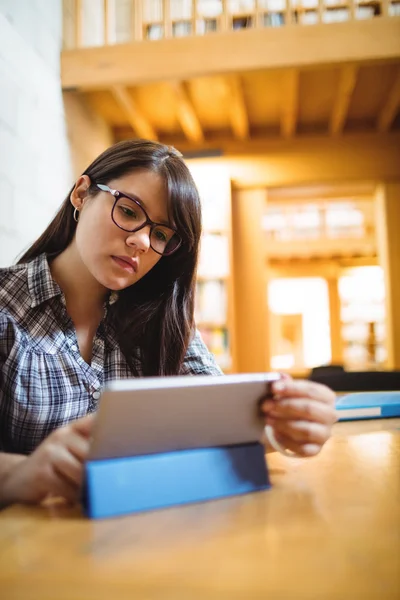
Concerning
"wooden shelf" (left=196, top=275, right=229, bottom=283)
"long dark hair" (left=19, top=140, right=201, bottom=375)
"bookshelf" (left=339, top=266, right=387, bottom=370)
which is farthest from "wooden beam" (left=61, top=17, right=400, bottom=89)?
"bookshelf" (left=339, top=266, right=387, bottom=370)

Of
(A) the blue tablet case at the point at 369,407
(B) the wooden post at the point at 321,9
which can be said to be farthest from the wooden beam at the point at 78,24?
(A) the blue tablet case at the point at 369,407

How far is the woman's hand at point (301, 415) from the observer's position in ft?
2.14

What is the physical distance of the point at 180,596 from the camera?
1.15 ft

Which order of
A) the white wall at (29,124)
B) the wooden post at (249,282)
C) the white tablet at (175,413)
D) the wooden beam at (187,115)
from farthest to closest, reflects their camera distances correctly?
the wooden post at (249,282) → the wooden beam at (187,115) → the white wall at (29,124) → the white tablet at (175,413)

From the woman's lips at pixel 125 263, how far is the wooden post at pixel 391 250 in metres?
3.40

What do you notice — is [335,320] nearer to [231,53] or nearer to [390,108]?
[390,108]

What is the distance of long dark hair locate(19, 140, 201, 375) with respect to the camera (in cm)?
105

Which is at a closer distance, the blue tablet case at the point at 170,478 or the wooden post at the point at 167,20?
the blue tablet case at the point at 170,478

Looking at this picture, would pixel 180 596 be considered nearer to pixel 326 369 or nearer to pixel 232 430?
pixel 232 430

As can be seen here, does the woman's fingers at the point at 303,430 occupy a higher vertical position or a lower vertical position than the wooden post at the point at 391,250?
lower

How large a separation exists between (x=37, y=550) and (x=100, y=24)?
13.8 ft

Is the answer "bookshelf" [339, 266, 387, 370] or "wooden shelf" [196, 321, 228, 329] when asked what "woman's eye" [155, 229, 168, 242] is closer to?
"wooden shelf" [196, 321, 228, 329]

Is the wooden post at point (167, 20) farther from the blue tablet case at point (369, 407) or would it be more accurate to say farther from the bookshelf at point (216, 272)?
the blue tablet case at point (369, 407)

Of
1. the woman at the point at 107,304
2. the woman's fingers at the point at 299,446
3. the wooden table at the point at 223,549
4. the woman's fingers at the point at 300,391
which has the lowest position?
the wooden table at the point at 223,549
